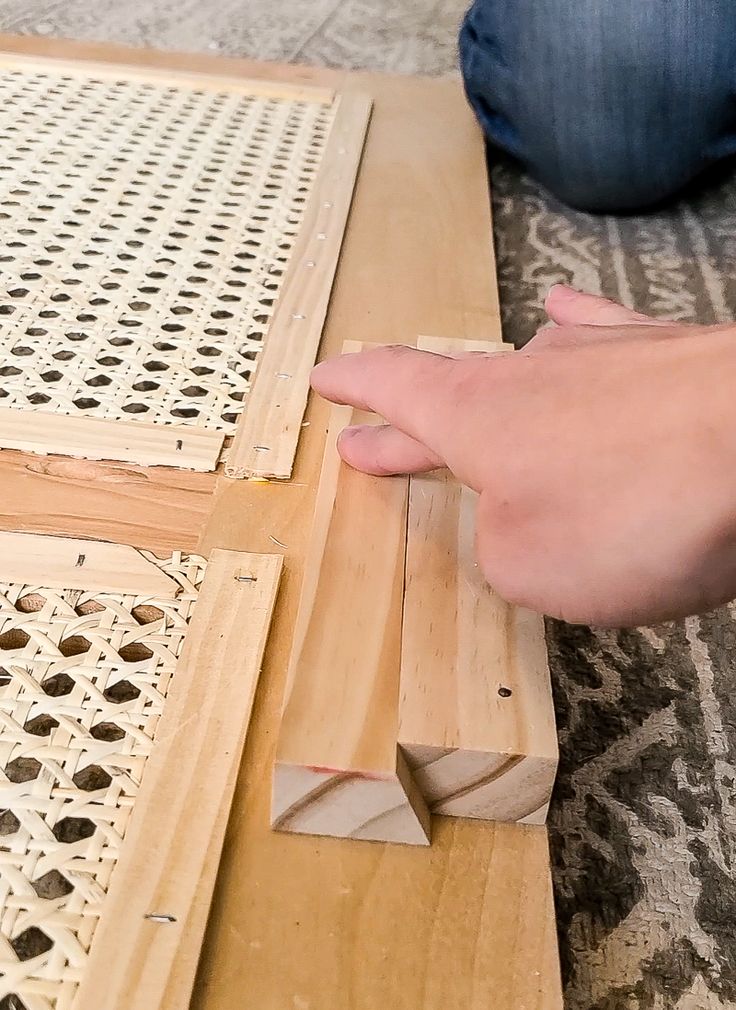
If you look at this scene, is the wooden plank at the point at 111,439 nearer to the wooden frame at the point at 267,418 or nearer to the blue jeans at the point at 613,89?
the wooden frame at the point at 267,418

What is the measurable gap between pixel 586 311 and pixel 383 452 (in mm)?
163

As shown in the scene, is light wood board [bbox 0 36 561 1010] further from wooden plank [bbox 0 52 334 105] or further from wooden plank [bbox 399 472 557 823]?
wooden plank [bbox 0 52 334 105]

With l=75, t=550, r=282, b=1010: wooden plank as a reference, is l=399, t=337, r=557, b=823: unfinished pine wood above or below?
above

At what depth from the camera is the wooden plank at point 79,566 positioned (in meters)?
0.55

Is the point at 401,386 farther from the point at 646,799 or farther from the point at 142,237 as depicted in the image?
the point at 142,237

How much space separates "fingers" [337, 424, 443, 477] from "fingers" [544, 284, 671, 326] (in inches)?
5.0

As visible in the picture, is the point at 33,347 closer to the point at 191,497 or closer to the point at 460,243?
the point at 191,497

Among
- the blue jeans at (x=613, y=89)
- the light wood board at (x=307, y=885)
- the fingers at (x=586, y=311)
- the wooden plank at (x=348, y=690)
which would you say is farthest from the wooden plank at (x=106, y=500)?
the blue jeans at (x=613, y=89)

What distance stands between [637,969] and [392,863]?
15 cm

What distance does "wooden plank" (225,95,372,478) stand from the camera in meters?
0.66

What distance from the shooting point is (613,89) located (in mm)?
1057

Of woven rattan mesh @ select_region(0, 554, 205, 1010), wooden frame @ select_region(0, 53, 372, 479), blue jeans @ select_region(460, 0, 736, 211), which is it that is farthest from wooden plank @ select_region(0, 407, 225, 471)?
blue jeans @ select_region(460, 0, 736, 211)

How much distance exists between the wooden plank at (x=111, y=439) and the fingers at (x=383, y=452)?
114 mm

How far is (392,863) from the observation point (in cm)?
45
